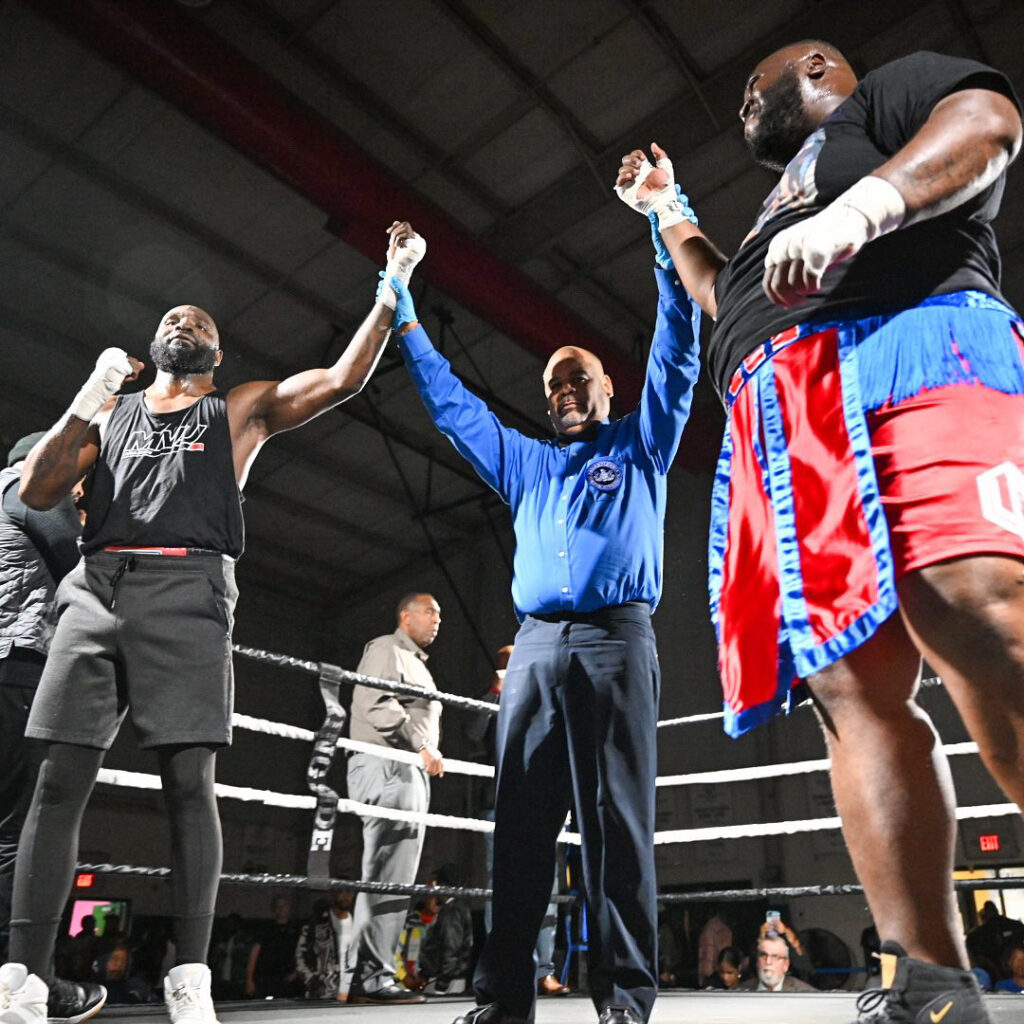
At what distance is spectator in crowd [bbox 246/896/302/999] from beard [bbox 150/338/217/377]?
19.9 feet

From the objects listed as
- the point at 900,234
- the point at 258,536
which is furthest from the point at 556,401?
the point at 258,536

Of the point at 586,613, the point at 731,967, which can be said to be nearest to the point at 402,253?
the point at 586,613

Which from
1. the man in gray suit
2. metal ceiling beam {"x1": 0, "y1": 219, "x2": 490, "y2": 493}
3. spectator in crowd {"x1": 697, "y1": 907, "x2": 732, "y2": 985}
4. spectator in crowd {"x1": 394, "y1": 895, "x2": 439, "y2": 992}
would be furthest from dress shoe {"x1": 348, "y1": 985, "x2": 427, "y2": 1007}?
metal ceiling beam {"x1": 0, "y1": 219, "x2": 490, "y2": 493}

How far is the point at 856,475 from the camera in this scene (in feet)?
3.08

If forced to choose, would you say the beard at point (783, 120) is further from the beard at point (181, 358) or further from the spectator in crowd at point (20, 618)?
the spectator in crowd at point (20, 618)

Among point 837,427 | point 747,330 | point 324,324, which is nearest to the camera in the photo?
point 837,427

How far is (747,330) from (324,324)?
21.7 feet

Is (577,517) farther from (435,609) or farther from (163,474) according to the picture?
(435,609)

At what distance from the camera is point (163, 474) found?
5.76 feet

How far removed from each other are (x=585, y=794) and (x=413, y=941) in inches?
130

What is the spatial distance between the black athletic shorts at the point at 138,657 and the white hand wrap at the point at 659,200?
101cm

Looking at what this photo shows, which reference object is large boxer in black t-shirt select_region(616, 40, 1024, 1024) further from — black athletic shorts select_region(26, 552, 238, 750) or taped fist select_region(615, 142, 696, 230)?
black athletic shorts select_region(26, 552, 238, 750)

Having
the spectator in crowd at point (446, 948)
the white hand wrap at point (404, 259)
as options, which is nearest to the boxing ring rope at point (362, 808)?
the white hand wrap at point (404, 259)

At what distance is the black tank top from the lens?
171 centimetres
